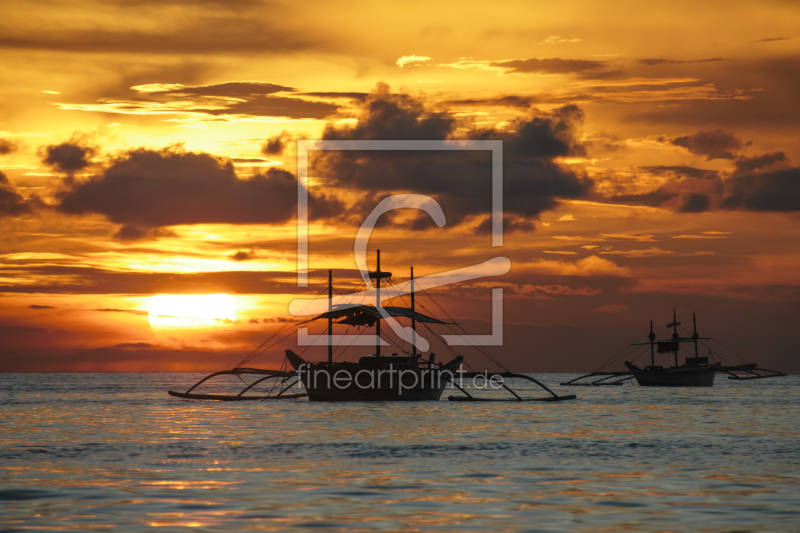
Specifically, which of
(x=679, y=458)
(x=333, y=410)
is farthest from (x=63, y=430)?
(x=679, y=458)

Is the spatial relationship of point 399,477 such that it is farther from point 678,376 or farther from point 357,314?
point 678,376

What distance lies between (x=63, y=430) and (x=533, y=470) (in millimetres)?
38416

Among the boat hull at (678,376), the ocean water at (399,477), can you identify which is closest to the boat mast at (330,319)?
the ocean water at (399,477)

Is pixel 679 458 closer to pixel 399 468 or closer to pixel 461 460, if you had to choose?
pixel 461 460

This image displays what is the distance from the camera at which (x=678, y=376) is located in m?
166

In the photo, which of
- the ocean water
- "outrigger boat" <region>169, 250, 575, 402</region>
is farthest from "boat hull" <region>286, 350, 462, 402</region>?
the ocean water

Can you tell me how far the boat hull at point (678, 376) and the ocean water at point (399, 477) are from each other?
107496 millimetres

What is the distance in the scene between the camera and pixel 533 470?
34.0m

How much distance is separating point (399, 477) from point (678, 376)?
14574 cm

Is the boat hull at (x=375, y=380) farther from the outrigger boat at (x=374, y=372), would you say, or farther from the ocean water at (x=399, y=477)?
the ocean water at (x=399, y=477)

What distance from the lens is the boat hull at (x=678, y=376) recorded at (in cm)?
16500

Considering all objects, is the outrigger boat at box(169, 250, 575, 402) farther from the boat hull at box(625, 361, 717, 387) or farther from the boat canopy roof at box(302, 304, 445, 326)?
the boat hull at box(625, 361, 717, 387)

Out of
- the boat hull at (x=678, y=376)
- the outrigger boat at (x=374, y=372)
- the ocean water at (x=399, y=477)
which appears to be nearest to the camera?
the ocean water at (x=399, y=477)

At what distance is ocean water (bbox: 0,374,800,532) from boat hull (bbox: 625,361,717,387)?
107 metres
